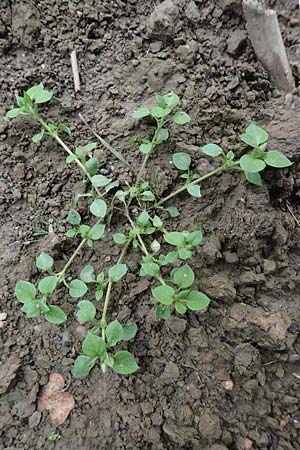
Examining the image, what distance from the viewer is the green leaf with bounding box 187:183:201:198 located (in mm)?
1414

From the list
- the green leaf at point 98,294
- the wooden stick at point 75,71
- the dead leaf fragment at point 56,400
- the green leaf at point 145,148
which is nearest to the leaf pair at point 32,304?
the green leaf at point 98,294

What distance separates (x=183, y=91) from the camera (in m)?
1.64

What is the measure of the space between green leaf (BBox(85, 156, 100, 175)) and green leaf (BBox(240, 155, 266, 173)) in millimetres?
509

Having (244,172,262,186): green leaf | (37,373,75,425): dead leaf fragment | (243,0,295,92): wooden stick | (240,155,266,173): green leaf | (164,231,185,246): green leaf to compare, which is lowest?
(37,373,75,425): dead leaf fragment

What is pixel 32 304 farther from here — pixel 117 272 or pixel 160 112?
pixel 160 112

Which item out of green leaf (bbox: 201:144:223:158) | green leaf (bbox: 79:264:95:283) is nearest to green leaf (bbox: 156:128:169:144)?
green leaf (bbox: 201:144:223:158)

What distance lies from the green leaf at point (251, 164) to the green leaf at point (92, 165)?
51 cm

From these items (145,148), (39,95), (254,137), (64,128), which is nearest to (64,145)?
(64,128)

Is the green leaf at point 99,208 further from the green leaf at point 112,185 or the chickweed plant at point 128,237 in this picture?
the green leaf at point 112,185

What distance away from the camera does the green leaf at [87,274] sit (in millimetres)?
1396

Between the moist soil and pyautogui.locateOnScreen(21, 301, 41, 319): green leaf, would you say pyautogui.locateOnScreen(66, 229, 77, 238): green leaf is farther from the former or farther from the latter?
pyautogui.locateOnScreen(21, 301, 41, 319): green leaf

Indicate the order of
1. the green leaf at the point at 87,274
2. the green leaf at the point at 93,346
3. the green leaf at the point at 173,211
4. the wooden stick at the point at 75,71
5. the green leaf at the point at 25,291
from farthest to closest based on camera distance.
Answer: the wooden stick at the point at 75,71 → the green leaf at the point at 173,211 → the green leaf at the point at 87,274 → the green leaf at the point at 25,291 → the green leaf at the point at 93,346

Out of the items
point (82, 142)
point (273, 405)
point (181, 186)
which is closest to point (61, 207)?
point (82, 142)

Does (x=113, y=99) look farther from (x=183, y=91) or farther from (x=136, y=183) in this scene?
(x=136, y=183)
